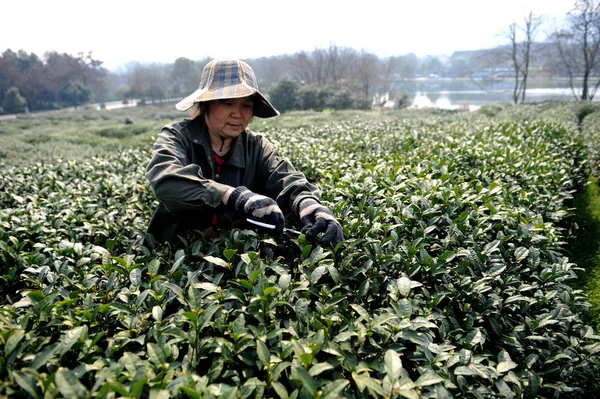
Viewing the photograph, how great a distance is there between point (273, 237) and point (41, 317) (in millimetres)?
1005

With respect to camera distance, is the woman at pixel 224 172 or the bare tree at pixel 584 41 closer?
the woman at pixel 224 172

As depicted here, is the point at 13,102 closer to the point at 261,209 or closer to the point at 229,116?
the point at 229,116

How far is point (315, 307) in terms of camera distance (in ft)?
4.79

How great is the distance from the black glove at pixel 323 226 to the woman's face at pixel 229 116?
0.75 meters

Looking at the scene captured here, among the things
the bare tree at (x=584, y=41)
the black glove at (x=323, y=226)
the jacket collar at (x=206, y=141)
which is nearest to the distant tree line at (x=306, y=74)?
the bare tree at (x=584, y=41)

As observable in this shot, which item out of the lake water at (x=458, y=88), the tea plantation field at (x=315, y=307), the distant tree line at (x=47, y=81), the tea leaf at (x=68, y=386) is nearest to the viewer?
the tea leaf at (x=68, y=386)

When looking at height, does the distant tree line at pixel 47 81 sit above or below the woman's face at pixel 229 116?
above

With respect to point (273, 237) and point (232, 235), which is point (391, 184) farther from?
point (232, 235)

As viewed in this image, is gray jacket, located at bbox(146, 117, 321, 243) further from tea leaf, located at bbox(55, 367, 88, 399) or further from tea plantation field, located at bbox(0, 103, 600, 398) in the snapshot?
tea leaf, located at bbox(55, 367, 88, 399)

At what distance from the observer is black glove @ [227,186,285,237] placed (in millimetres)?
1710

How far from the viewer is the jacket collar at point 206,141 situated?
2.24 metres

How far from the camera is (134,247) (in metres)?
2.01

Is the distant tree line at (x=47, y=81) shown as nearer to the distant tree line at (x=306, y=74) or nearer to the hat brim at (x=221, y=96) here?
the distant tree line at (x=306, y=74)

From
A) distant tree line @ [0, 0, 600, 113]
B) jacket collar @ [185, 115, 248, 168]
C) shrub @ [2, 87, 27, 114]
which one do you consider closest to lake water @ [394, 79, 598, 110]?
distant tree line @ [0, 0, 600, 113]
